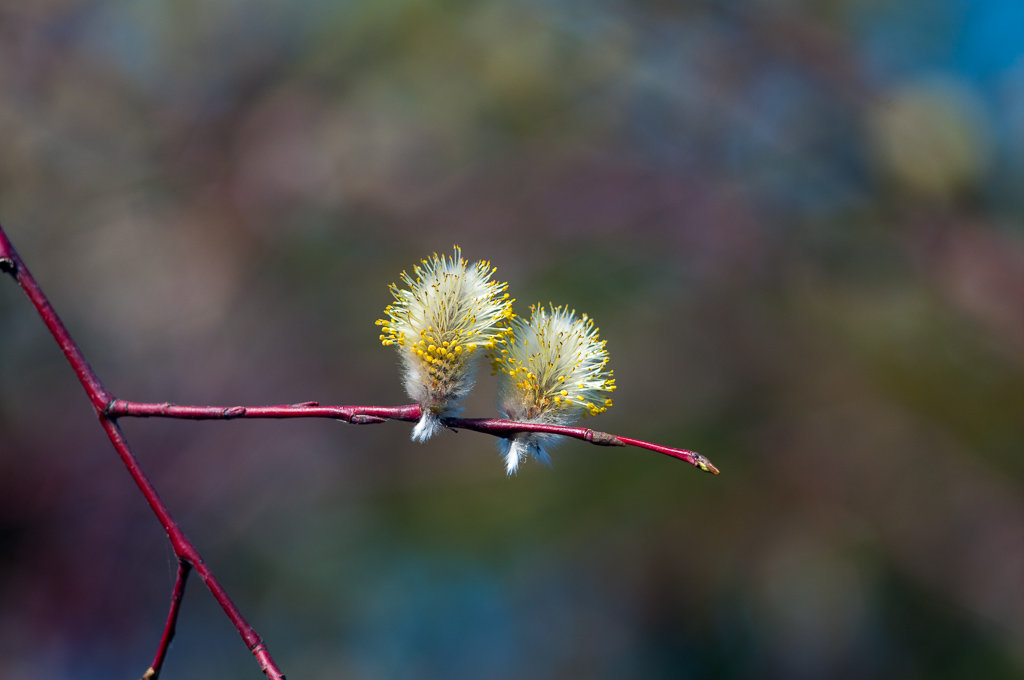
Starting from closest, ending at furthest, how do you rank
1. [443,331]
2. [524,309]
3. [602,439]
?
[602,439] → [443,331] → [524,309]

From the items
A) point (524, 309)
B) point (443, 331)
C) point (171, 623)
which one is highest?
point (524, 309)

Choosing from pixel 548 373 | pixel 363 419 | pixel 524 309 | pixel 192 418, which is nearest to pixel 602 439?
pixel 548 373

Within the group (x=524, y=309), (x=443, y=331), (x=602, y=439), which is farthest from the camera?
(x=524, y=309)

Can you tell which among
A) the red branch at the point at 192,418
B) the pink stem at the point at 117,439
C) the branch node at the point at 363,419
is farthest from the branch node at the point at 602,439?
the pink stem at the point at 117,439

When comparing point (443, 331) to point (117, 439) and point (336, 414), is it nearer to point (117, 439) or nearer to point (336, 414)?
point (336, 414)

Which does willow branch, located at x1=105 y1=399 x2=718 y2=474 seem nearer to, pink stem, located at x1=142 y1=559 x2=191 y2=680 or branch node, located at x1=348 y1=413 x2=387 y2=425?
branch node, located at x1=348 y1=413 x2=387 y2=425

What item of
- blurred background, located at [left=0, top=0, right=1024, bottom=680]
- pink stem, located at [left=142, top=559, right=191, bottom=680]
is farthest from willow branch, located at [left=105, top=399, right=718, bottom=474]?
blurred background, located at [left=0, top=0, right=1024, bottom=680]
